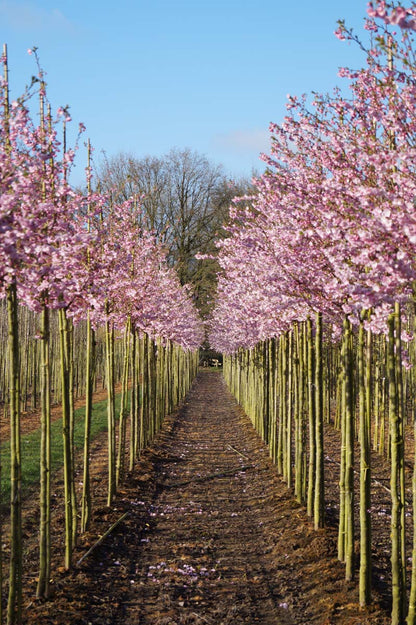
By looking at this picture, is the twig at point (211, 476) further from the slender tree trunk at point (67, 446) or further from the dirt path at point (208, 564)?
the slender tree trunk at point (67, 446)

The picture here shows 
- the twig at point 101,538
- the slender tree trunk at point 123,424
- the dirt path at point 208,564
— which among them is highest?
the slender tree trunk at point 123,424

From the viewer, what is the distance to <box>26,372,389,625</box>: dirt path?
21.7 feet

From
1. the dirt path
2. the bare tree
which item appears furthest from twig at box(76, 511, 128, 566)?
the bare tree

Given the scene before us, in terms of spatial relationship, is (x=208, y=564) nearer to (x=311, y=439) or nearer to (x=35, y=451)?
(x=311, y=439)

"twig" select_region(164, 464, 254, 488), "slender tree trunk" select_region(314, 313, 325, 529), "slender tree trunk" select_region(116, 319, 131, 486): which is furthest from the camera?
"twig" select_region(164, 464, 254, 488)

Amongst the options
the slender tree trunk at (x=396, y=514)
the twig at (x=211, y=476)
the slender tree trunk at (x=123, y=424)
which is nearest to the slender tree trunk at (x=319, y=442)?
the slender tree trunk at (x=396, y=514)

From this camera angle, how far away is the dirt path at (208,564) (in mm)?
6617

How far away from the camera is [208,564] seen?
8.34 metres

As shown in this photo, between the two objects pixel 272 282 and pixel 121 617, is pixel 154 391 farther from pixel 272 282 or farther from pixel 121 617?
pixel 121 617

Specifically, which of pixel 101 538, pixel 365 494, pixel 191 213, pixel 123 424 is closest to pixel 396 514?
pixel 365 494

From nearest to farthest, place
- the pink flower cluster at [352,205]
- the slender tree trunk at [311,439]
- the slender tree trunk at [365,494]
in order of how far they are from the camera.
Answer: the pink flower cluster at [352,205] → the slender tree trunk at [365,494] → the slender tree trunk at [311,439]

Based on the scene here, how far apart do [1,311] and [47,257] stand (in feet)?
62.4

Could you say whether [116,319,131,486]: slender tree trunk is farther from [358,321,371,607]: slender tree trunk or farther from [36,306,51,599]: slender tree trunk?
[358,321,371,607]: slender tree trunk

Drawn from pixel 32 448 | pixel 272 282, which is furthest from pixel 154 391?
pixel 272 282
